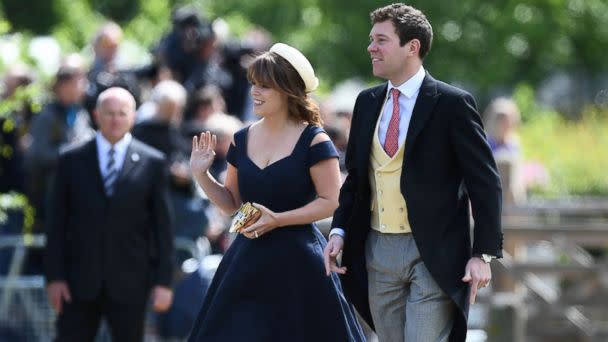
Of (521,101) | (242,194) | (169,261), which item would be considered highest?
(242,194)

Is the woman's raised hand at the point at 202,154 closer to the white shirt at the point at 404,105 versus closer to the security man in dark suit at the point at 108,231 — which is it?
the white shirt at the point at 404,105

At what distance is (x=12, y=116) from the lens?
12633 millimetres

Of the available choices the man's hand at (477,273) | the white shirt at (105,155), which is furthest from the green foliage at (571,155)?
the man's hand at (477,273)

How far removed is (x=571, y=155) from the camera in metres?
20.9

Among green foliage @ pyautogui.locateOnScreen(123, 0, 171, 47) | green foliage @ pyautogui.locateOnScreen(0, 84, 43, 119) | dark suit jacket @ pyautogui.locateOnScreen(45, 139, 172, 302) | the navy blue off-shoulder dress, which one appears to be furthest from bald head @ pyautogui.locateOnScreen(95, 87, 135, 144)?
green foliage @ pyautogui.locateOnScreen(123, 0, 171, 47)

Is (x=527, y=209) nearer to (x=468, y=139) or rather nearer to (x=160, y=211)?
(x=160, y=211)

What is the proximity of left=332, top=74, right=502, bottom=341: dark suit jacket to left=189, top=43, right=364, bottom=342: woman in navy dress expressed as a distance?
48 centimetres

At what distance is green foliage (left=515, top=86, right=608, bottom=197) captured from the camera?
20281mm

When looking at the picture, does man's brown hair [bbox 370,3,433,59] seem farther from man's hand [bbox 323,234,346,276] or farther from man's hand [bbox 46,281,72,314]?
man's hand [bbox 46,281,72,314]

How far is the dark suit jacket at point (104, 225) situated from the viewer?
10.1 metres

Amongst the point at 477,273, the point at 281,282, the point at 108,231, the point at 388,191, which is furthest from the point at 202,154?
the point at 108,231

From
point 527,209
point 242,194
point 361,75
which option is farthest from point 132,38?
point 242,194

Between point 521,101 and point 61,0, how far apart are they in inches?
309

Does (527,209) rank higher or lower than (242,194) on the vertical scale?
lower
